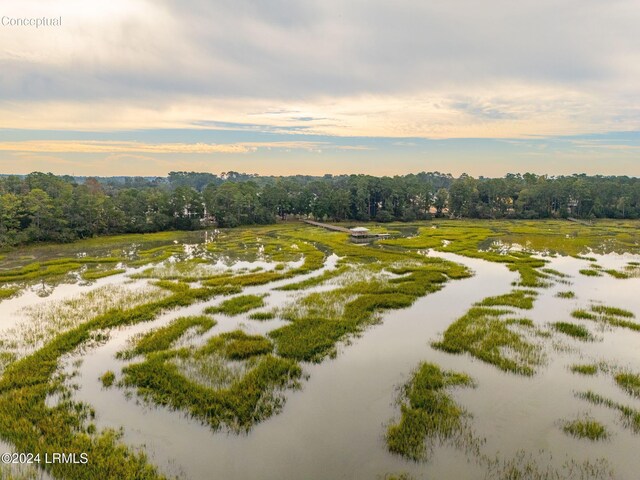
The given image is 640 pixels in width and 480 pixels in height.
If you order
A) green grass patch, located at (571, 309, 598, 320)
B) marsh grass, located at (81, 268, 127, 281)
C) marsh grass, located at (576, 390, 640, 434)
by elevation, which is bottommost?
marsh grass, located at (81, 268, 127, 281)

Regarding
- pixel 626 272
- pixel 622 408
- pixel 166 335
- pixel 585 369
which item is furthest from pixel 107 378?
pixel 626 272

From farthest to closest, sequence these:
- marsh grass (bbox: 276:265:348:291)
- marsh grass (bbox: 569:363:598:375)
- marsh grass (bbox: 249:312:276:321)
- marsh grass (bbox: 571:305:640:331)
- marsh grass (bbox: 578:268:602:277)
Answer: marsh grass (bbox: 578:268:602:277)
marsh grass (bbox: 276:265:348:291)
marsh grass (bbox: 249:312:276:321)
marsh grass (bbox: 571:305:640:331)
marsh grass (bbox: 569:363:598:375)

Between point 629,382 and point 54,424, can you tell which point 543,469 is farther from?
point 54,424

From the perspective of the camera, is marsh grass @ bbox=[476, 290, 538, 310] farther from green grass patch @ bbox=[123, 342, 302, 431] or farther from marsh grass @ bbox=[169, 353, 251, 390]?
marsh grass @ bbox=[169, 353, 251, 390]

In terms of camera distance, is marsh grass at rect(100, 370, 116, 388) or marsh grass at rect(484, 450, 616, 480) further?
marsh grass at rect(100, 370, 116, 388)

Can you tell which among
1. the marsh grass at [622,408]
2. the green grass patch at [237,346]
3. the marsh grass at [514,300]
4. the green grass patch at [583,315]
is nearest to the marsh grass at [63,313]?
the green grass patch at [237,346]

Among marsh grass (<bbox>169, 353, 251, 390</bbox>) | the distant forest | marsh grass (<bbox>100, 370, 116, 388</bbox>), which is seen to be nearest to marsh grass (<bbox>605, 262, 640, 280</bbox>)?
marsh grass (<bbox>169, 353, 251, 390</bbox>)
